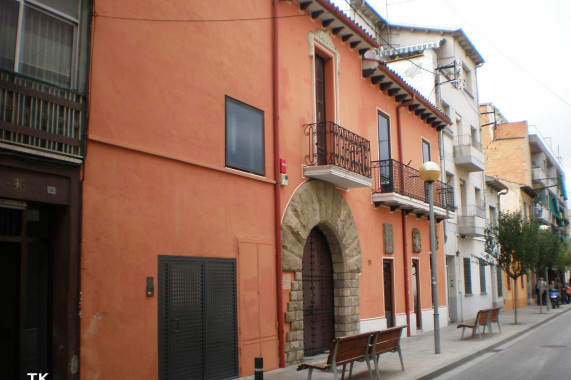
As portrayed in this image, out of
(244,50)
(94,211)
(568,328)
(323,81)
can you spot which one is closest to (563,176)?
(568,328)

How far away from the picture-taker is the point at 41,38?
7316mm

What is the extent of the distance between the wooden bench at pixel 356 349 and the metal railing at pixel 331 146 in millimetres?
4049

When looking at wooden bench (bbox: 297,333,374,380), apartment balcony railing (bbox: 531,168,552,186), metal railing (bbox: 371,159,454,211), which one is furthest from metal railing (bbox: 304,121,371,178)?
apartment balcony railing (bbox: 531,168,552,186)

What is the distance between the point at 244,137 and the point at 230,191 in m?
1.20

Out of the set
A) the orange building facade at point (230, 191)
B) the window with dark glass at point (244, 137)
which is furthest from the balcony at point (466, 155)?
the window with dark glass at point (244, 137)

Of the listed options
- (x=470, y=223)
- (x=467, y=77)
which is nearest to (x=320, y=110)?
(x=470, y=223)

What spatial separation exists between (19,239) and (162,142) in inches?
104

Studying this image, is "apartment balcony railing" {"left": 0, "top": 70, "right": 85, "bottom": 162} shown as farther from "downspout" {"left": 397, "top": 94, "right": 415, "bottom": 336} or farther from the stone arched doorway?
"downspout" {"left": 397, "top": 94, "right": 415, "bottom": 336}

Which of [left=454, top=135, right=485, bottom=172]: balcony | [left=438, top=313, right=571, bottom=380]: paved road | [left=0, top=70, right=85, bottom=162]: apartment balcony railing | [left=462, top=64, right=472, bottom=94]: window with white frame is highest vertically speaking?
[left=462, top=64, right=472, bottom=94]: window with white frame

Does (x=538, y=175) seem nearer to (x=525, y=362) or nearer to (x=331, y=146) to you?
(x=525, y=362)

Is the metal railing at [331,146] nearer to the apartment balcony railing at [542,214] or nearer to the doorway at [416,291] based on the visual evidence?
the doorway at [416,291]

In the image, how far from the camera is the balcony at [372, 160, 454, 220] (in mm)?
15891

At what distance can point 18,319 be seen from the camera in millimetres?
6738

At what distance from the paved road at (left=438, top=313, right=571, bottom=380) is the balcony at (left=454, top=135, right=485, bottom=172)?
931 centimetres
